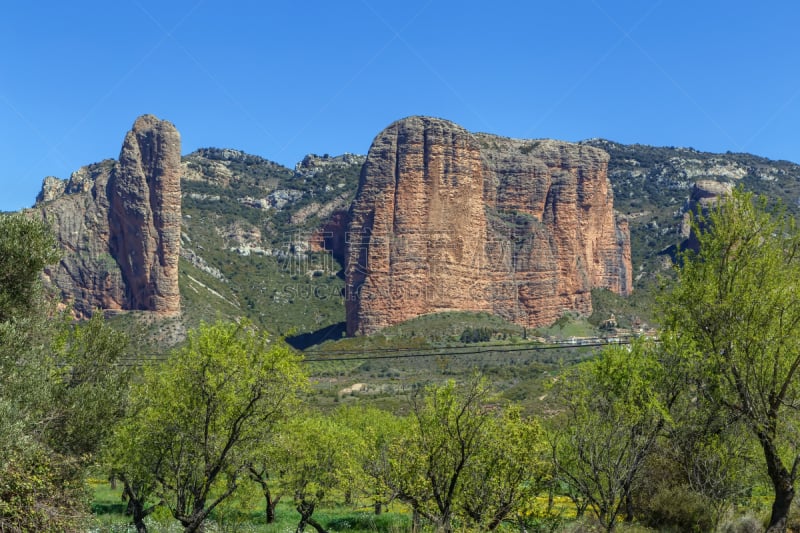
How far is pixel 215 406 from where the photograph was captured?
20516 millimetres

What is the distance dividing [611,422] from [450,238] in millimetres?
126405

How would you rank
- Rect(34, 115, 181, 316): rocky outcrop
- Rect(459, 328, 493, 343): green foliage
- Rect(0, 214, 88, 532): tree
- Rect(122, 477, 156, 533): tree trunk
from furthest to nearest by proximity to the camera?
Rect(34, 115, 181, 316): rocky outcrop → Rect(459, 328, 493, 343): green foliage → Rect(122, 477, 156, 533): tree trunk → Rect(0, 214, 88, 532): tree

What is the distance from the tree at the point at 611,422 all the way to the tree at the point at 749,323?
1.49 m

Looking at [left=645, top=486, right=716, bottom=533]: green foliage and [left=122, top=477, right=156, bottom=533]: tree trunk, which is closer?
[left=122, top=477, right=156, bottom=533]: tree trunk

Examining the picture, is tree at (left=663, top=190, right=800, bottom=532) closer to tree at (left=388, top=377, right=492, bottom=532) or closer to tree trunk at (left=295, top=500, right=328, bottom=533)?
tree at (left=388, top=377, right=492, bottom=532)

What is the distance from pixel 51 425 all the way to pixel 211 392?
196 inches

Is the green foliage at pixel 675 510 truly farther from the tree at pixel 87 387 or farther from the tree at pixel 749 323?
the tree at pixel 87 387

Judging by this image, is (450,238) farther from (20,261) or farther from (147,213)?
(20,261)

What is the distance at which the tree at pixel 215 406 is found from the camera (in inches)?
806

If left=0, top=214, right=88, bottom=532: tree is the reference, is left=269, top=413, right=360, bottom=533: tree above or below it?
below

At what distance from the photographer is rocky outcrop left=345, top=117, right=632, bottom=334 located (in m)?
144

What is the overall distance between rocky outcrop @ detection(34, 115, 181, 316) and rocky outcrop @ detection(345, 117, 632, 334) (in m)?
36.7

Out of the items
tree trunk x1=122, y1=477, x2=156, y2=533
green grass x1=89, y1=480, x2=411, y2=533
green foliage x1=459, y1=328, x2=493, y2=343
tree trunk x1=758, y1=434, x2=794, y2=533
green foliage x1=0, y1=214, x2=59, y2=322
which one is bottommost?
green grass x1=89, y1=480, x2=411, y2=533

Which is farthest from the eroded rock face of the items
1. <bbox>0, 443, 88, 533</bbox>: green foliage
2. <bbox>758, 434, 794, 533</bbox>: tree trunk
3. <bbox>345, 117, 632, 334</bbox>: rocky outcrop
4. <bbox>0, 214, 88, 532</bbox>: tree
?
<bbox>758, 434, 794, 533</bbox>: tree trunk
